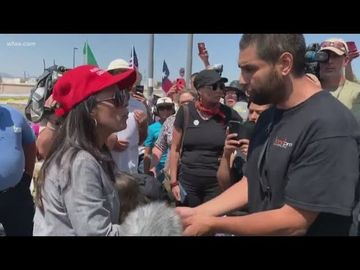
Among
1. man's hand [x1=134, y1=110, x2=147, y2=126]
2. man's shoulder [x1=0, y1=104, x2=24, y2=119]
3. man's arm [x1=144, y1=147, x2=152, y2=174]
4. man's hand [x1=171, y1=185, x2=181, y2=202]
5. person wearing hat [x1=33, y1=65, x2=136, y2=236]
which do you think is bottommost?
man's arm [x1=144, y1=147, x2=152, y2=174]

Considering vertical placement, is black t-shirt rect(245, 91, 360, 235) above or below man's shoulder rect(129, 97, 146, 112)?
above

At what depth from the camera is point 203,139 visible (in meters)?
4.33

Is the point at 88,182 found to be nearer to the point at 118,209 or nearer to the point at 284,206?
the point at 118,209

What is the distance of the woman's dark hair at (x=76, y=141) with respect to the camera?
1.83m

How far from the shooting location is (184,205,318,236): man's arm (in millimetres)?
1812

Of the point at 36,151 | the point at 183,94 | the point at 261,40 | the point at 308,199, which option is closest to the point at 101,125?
the point at 261,40

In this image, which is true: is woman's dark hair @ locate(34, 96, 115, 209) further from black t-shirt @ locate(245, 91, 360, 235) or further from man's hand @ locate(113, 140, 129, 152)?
man's hand @ locate(113, 140, 129, 152)

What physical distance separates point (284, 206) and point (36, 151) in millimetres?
2561

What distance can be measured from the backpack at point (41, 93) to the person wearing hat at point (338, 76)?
6.92ft

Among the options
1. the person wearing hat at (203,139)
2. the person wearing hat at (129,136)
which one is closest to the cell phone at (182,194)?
the person wearing hat at (203,139)

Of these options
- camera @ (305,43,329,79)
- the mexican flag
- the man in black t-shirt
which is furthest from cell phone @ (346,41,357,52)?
the mexican flag

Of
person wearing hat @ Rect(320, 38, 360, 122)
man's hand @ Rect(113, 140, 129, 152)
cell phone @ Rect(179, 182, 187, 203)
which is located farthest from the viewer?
cell phone @ Rect(179, 182, 187, 203)

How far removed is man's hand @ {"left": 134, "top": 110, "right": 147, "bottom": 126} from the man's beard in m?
2.52

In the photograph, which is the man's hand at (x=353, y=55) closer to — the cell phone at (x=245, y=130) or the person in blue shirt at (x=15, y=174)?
the cell phone at (x=245, y=130)
